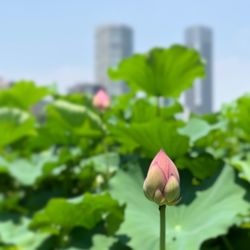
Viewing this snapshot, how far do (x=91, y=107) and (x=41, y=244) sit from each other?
55 centimetres

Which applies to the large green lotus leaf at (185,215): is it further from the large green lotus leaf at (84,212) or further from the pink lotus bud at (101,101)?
the pink lotus bud at (101,101)

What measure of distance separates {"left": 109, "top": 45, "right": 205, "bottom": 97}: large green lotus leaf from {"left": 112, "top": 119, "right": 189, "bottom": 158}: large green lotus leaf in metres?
0.25

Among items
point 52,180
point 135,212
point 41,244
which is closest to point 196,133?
point 135,212

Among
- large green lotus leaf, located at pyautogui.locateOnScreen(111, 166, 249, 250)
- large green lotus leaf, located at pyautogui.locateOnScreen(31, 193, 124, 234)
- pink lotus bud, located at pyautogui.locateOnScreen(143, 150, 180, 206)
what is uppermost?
large green lotus leaf, located at pyautogui.locateOnScreen(31, 193, 124, 234)

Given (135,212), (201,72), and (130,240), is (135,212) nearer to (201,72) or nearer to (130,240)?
(130,240)

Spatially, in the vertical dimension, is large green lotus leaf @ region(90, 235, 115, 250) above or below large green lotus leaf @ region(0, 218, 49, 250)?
below

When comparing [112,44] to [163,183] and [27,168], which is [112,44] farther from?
[163,183]

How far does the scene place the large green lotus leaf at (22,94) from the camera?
6.08 ft

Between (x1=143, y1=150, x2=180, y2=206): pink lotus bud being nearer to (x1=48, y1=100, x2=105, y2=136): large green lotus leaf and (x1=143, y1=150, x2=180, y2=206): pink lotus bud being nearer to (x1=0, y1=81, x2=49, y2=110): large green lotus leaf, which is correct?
(x1=48, y1=100, x2=105, y2=136): large green lotus leaf

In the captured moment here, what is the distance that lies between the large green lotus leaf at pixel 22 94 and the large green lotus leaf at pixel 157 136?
803 millimetres

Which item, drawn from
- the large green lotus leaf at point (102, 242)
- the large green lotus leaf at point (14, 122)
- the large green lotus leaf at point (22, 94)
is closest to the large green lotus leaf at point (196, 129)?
the large green lotus leaf at point (102, 242)

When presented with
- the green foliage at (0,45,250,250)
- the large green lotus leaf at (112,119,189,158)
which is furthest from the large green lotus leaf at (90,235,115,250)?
the large green lotus leaf at (112,119,189,158)

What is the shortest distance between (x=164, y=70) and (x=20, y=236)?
0.48 m

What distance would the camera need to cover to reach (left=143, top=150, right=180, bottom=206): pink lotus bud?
2.18 ft
